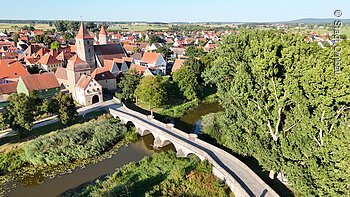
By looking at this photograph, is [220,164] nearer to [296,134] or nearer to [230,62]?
[296,134]

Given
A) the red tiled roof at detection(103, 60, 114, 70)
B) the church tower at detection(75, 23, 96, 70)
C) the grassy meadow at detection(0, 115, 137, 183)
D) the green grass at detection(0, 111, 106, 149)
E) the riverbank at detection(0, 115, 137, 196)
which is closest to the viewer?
the riverbank at detection(0, 115, 137, 196)

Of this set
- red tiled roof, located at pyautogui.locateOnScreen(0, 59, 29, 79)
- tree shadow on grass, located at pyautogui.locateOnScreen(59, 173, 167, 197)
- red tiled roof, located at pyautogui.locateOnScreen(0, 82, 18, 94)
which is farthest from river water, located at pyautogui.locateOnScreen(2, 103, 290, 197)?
red tiled roof, located at pyautogui.locateOnScreen(0, 59, 29, 79)

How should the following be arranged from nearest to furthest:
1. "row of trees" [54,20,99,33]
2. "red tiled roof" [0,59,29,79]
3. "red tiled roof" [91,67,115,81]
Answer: "red tiled roof" [91,67,115,81] < "red tiled roof" [0,59,29,79] < "row of trees" [54,20,99,33]

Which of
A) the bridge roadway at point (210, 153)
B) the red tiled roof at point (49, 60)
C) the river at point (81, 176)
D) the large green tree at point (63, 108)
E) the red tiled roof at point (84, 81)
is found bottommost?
the river at point (81, 176)

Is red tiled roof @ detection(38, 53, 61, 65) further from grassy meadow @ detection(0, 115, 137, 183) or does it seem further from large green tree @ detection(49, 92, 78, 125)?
grassy meadow @ detection(0, 115, 137, 183)

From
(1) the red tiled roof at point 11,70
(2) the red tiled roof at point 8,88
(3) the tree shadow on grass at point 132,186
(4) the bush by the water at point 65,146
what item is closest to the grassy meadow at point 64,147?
(4) the bush by the water at point 65,146

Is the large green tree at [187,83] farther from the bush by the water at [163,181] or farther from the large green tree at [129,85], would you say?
the bush by the water at [163,181]
